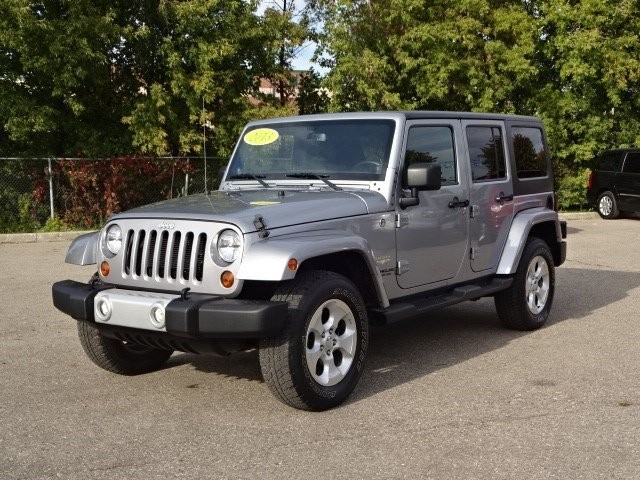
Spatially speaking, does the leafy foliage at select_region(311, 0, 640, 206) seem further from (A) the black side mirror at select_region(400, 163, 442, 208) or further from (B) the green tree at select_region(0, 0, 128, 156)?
(A) the black side mirror at select_region(400, 163, 442, 208)

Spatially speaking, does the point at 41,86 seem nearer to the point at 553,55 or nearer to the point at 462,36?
the point at 462,36

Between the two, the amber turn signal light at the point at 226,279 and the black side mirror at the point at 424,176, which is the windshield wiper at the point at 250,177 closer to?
the black side mirror at the point at 424,176

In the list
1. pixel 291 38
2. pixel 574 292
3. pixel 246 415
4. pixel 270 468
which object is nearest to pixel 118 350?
pixel 246 415

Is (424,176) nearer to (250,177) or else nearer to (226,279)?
(250,177)

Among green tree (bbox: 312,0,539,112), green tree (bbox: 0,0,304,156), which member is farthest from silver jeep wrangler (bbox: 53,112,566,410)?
green tree (bbox: 312,0,539,112)

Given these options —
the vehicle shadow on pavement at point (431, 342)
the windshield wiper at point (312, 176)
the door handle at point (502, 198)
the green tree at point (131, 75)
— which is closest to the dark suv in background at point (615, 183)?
the green tree at point (131, 75)

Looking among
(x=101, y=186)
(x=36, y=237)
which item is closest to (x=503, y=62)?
(x=101, y=186)

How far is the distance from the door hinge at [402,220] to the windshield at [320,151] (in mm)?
291

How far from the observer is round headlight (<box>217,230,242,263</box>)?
15.2ft

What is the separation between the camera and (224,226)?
467cm

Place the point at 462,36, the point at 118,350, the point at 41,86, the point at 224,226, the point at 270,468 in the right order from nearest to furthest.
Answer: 1. the point at 270,468
2. the point at 224,226
3. the point at 118,350
4. the point at 41,86
5. the point at 462,36

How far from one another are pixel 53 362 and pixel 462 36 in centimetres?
1784

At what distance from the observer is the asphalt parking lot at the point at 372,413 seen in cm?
404

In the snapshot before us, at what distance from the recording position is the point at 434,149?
6.19 m
